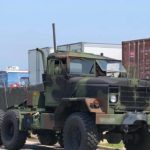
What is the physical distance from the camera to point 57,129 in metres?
13.1

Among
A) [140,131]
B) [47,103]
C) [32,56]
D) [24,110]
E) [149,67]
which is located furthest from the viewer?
[32,56]

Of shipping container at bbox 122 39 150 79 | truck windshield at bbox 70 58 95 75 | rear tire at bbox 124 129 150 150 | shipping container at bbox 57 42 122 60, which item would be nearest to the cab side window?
truck windshield at bbox 70 58 95 75

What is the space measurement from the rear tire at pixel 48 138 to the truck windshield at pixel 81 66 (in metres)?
2.27

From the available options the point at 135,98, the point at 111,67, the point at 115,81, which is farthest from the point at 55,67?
the point at 135,98

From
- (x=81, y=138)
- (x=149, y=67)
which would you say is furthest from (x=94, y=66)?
(x=149, y=67)

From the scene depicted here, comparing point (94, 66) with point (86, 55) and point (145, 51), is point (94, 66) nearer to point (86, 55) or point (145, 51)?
point (86, 55)

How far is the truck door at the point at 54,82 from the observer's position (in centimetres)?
1327

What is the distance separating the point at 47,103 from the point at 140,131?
2.51 meters

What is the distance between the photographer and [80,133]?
1193cm

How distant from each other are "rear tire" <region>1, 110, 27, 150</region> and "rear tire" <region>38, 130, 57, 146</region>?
61 cm

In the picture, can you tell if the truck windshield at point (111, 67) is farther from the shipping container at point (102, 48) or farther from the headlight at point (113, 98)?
the shipping container at point (102, 48)

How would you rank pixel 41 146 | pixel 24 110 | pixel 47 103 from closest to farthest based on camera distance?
pixel 47 103 → pixel 24 110 → pixel 41 146

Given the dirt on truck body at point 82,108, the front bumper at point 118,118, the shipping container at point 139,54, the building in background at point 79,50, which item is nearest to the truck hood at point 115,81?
the dirt on truck body at point 82,108

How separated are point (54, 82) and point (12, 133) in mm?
2240
